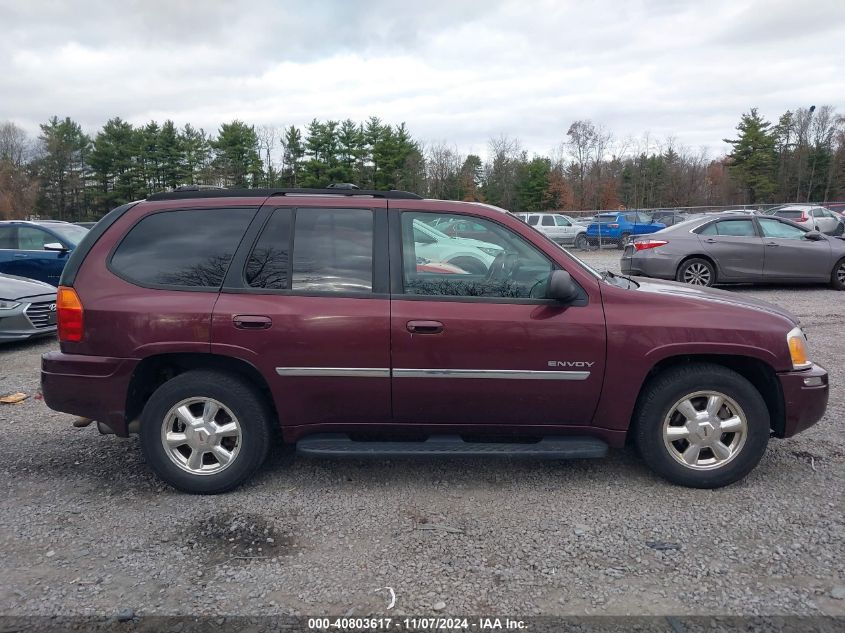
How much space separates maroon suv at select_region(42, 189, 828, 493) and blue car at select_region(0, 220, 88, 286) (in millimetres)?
7923

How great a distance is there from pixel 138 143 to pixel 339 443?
55434mm

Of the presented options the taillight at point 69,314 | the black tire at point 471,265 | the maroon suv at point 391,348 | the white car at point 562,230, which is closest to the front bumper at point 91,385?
the maroon suv at point 391,348

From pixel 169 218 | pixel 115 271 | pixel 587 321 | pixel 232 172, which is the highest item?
pixel 232 172

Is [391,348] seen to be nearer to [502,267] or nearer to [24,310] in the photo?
[502,267]

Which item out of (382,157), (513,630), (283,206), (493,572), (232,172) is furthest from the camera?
(232,172)

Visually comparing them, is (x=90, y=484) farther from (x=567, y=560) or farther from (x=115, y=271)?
(x=567, y=560)

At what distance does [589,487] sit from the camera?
392 cm

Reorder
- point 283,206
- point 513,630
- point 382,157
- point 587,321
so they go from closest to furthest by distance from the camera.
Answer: point 513,630 < point 587,321 < point 283,206 < point 382,157

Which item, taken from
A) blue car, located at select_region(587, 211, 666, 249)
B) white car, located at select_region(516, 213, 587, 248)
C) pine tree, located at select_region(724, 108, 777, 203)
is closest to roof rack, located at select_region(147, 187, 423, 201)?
white car, located at select_region(516, 213, 587, 248)

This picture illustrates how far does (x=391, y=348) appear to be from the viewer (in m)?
3.64

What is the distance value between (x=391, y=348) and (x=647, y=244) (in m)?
10.0

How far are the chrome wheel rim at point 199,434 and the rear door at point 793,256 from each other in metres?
11.3

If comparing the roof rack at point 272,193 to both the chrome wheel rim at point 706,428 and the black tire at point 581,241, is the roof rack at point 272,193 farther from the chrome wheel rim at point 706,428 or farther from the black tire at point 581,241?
the black tire at point 581,241

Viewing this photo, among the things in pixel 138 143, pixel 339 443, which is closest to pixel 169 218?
pixel 339 443
